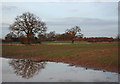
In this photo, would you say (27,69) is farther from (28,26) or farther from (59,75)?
(28,26)

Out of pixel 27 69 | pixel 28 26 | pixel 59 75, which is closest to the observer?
pixel 59 75

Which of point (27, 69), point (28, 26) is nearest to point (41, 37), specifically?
point (28, 26)

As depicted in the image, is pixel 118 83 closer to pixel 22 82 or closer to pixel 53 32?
pixel 22 82

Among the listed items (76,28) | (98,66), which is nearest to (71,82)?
(98,66)

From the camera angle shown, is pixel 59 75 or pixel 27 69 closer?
pixel 59 75

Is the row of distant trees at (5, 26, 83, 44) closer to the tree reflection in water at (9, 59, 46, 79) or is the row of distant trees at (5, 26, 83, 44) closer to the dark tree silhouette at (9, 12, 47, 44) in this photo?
the dark tree silhouette at (9, 12, 47, 44)

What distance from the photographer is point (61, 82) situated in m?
12.4

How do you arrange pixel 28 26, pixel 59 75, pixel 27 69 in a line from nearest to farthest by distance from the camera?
pixel 59 75, pixel 27 69, pixel 28 26

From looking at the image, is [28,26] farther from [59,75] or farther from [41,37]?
[59,75]

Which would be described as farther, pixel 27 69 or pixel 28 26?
pixel 28 26

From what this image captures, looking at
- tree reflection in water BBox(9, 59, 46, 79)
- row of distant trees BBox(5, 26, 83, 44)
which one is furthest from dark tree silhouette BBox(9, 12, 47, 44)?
tree reflection in water BBox(9, 59, 46, 79)

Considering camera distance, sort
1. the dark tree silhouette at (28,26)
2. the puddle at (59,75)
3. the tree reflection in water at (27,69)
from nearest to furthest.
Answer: the puddle at (59,75) → the tree reflection in water at (27,69) → the dark tree silhouette at (28,26)

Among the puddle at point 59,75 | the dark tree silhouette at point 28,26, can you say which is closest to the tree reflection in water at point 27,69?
the puddle at point 59,75

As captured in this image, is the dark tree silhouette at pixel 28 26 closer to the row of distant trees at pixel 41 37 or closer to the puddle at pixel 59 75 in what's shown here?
the row of distant trees at pixel 41 37
